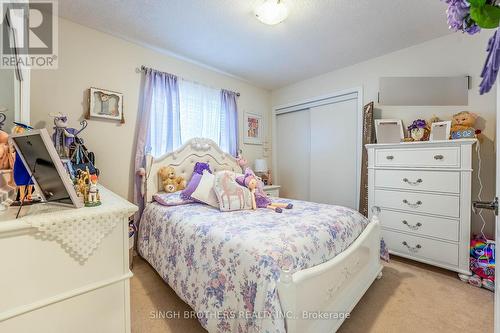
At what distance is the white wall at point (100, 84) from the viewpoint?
6.59ft

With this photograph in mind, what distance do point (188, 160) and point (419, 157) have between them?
2.48m

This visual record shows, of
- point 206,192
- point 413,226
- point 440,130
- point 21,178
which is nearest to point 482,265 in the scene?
point 413,226

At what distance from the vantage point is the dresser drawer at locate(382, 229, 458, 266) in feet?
6.49

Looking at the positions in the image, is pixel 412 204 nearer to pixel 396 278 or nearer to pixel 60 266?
pixel 396 278

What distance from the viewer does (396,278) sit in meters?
2.00

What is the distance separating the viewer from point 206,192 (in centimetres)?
219

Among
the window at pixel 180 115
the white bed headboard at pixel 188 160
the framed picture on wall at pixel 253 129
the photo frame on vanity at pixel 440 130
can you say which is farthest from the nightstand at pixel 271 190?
the photo frame on vanity at pixel 440 130

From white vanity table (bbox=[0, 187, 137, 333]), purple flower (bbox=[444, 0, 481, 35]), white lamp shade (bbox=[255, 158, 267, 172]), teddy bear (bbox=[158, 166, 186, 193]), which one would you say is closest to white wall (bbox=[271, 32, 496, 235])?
white lamp shade (bbox=[255, 158, 267, 172])

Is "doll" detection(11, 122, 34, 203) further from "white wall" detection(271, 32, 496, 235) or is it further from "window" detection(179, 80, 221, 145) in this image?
"white wall" detection(271, 32, 496, 235)

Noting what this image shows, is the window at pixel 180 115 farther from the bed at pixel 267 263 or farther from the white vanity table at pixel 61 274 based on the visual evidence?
the white vanity table at pixel 61 274

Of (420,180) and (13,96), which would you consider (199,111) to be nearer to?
(13,96)

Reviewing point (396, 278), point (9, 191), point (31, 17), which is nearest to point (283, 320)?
point (9, 191)

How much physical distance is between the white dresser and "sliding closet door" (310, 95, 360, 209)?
→ 592 millimetres

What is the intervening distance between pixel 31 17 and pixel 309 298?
3.02 meters
